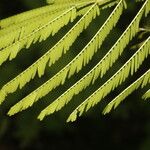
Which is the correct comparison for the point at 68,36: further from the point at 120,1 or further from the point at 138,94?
the point at 138,94

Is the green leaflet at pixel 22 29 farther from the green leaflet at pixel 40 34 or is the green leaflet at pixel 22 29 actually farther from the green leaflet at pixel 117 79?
the green leaflet at pixel 117 79

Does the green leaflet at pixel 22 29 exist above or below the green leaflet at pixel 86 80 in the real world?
above

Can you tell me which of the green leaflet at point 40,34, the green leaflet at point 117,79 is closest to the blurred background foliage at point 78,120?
the green leaflet at point 117,79

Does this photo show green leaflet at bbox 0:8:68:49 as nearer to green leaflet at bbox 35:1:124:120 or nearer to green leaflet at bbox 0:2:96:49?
green leaflet at bbox 0:2:96:49

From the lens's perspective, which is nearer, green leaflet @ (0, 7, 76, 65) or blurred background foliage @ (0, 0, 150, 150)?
green leaflet @ (0, 7, 76, 65)

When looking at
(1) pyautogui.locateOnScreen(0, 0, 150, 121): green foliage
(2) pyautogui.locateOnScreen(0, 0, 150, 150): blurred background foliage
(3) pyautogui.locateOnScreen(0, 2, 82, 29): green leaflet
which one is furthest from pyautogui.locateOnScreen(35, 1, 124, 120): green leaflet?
(2) pyautogui.locateOnScreen(0, 0, 150, 150): blurred background foliage

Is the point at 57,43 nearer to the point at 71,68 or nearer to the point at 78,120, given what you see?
the point at 71,68

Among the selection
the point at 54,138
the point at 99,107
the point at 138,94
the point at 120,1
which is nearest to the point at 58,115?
the point at 99,107
